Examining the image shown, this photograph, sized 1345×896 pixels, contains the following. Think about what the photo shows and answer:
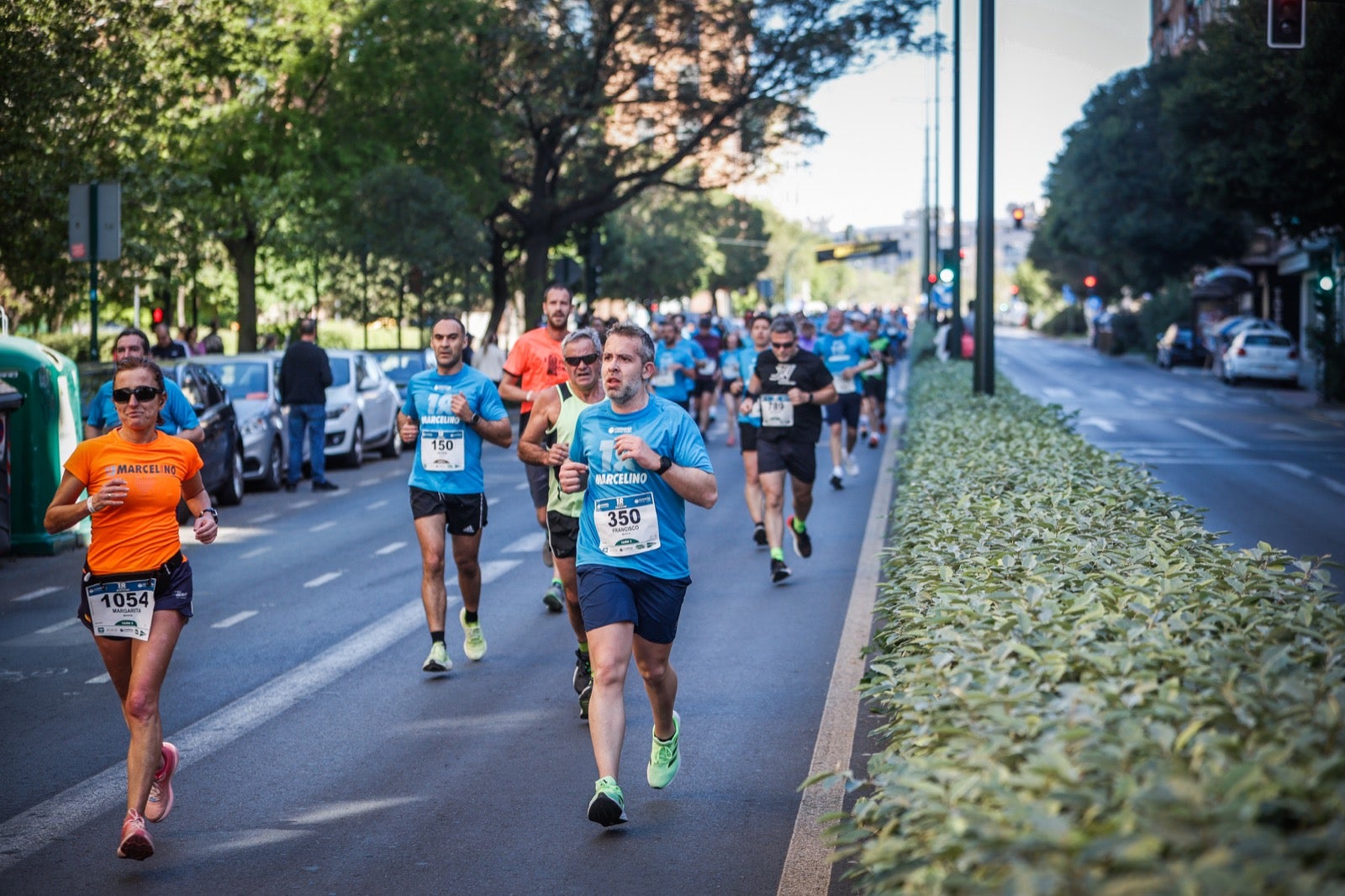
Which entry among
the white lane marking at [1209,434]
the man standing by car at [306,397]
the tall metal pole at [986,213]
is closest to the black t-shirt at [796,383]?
the tall metal pole at [986,213]

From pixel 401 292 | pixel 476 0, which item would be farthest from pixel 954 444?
pixel 476 0

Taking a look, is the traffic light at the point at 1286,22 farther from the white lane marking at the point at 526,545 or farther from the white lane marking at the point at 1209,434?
the white lane marking at the point at 1209,434

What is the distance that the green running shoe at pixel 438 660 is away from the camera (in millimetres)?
8784

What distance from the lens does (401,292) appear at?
32.4 metres

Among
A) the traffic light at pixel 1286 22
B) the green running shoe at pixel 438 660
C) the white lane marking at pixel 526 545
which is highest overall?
the traffic light at pixel 1286 22

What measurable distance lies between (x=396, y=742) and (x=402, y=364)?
21.5 meters

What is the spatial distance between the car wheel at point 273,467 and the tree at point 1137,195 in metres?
36.7

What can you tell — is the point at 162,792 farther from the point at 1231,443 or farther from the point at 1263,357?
the point at 1263,357

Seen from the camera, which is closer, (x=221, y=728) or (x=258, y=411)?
(x=221, y=728)

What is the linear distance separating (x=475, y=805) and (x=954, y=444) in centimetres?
713

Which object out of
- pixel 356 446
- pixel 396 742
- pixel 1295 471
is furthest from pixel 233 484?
pixel 1295 471

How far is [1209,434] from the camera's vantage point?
27.7 meters

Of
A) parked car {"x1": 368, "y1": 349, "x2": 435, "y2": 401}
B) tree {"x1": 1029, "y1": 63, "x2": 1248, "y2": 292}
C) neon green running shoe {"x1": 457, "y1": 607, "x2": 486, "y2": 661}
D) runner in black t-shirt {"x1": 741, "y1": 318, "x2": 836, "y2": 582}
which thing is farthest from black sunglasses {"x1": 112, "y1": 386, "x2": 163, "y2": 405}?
tree {"x1": 1029, "y1": 63, "x2": 1248, "y2": 292}

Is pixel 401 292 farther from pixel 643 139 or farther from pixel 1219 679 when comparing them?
pixel 1219 679
